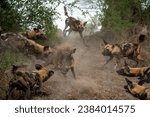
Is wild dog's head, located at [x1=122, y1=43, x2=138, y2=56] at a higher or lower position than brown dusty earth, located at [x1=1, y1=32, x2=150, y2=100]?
higher

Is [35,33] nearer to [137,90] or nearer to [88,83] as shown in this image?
[88,83]

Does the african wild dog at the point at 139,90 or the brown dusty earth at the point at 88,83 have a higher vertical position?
the african wild dog at the point at 139,90

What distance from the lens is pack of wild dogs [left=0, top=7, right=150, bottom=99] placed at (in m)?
9.06

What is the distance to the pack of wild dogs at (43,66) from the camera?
906 cm

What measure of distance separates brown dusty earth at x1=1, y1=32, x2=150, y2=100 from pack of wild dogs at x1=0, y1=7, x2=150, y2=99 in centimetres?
30

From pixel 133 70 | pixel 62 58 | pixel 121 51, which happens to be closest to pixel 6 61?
pixel 62 58

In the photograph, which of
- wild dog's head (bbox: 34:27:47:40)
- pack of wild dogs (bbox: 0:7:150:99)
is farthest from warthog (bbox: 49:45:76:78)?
wild dog's head (bbox: 34:27:47:40)

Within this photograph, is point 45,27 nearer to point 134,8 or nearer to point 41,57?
point 41,57

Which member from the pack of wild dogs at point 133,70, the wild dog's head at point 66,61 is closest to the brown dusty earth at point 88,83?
the wild dog's head at point 66,61

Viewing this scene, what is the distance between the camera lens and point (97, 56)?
17094mm

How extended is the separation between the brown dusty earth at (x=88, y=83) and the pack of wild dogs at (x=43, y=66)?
30cm

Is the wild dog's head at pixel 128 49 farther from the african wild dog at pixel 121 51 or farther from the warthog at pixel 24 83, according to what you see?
the warthog at pixel 24 83

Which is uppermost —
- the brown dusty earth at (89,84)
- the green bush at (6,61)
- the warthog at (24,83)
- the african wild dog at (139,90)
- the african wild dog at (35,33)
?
the african wild dog at (35,33)

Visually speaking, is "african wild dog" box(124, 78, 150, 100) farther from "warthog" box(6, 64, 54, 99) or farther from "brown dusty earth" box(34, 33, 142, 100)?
"warthog" box(6, 64, 54, 99)
